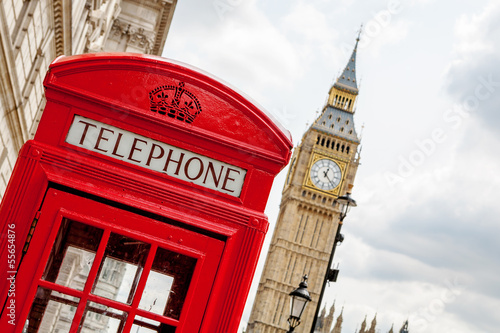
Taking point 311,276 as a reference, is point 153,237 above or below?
below

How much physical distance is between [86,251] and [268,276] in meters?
52.9

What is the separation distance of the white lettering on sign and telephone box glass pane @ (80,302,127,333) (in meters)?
0.52

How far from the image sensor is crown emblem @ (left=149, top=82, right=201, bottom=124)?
8.42 ft

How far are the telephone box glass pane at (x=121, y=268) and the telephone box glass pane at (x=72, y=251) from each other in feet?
0.17

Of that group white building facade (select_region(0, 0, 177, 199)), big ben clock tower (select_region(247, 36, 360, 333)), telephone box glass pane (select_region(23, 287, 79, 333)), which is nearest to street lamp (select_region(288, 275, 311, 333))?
white building facade (select_region(0, 0, 177, 199))

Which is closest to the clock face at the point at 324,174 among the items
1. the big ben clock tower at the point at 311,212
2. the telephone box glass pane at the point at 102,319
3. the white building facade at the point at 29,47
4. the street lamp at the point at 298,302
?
the big ben clock tower at the point at 311,212

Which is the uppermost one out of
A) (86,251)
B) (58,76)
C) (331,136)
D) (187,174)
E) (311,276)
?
(331,136)

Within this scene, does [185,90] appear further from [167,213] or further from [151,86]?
[167,213]

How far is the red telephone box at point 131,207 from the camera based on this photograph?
235 cm

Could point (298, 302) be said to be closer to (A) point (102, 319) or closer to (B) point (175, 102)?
(B) point (175, 102)

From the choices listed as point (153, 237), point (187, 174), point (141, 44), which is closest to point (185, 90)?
point (187, 174)

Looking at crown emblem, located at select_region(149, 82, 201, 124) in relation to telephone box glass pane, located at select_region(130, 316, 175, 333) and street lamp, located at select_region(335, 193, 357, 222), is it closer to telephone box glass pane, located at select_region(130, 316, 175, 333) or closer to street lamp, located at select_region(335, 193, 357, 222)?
telephone box glass pane, located at select_region(130, 316, 175, 333)

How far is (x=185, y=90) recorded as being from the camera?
2617 mm

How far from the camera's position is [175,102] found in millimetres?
2605
